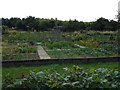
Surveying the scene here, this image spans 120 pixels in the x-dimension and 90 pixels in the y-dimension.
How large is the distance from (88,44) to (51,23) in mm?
24152

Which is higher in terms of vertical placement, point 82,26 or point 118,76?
point 82,26

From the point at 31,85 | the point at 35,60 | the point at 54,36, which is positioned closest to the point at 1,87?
the point at 31,85

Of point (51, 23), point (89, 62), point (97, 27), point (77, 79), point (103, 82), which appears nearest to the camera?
point (103, 82)

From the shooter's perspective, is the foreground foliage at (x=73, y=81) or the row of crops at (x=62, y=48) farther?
the row of crops at (x=62, y=48)

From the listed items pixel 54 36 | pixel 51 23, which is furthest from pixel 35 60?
pixel 51 23

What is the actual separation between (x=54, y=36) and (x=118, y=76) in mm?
11531

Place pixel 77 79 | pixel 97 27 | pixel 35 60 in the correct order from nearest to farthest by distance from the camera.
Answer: pixel 77 79
pixel 35 60
pixel 97 27

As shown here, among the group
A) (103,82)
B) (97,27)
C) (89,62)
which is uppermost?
(97,27)

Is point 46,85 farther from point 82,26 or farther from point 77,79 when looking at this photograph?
point 82,26

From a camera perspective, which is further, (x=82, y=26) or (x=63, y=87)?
(x=82, y=26)

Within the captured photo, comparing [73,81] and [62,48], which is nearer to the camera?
[73,81]

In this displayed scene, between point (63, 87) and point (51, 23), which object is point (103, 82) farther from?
point (51, 23)

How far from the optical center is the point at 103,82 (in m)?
2.19

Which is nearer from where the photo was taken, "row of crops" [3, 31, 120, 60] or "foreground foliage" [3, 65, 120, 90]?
"foreground foliage" [3, 65, 120, 90]
